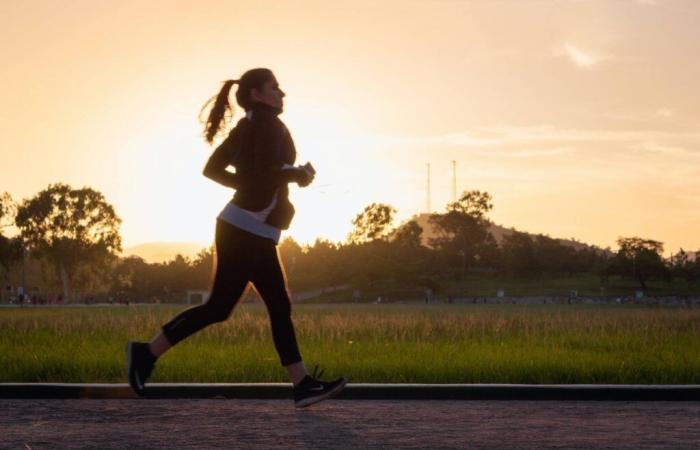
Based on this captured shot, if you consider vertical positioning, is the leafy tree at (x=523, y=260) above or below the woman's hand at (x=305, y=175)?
above

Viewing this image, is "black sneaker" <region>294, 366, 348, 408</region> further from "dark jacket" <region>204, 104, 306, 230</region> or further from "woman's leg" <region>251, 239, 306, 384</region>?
"dark jacket" <region>204, 104, 306, 230</region>

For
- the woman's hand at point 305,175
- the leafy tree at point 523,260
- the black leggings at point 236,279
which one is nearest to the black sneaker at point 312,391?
the black leggings at point 236,279

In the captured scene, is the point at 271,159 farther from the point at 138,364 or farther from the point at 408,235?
the point at 408,235

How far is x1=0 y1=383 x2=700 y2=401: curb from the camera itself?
23.1 ft

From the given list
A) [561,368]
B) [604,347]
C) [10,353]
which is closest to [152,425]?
[561,368]

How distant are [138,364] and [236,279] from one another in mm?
848

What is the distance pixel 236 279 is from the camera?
584 centimetres

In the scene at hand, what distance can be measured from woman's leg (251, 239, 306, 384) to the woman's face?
0.89m

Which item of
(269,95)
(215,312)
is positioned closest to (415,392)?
(215,312)

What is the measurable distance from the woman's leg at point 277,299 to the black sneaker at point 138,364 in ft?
2.64

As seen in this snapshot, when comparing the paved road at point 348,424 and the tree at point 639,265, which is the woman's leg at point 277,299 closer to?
the paved road at point 348,424

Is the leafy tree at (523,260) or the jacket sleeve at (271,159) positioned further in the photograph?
the leafy tree at (523,260)

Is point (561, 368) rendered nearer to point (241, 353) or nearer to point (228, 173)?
point (241, 353)

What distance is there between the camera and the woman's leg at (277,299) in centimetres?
587
